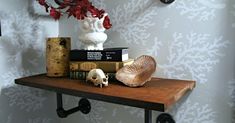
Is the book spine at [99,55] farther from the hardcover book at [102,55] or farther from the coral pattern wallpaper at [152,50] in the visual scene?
the coral pattern wallpaper at [152,50]

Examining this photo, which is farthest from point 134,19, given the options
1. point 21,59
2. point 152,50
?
point 21,59

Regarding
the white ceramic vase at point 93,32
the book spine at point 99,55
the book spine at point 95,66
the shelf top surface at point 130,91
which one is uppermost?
the white ceramic vase at point 93,32

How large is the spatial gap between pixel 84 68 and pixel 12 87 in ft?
1.12

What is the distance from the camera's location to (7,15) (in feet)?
2.73

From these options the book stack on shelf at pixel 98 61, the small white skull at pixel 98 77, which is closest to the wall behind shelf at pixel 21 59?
the book stack on shelf at pixel 98 61

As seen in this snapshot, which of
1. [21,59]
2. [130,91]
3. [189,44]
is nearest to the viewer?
[130,91]

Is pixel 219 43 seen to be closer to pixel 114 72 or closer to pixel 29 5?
pixel 114 72

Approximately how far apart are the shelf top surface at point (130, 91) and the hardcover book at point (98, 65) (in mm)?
42

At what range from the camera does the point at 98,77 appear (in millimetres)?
636

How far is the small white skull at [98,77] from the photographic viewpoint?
2.07 ft

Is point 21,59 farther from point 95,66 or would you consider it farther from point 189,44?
point 189,44

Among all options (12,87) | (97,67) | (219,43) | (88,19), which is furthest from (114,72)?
(12,87)

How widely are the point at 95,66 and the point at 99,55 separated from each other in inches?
1.4

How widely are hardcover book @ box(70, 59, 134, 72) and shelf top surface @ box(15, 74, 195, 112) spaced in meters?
0.04
